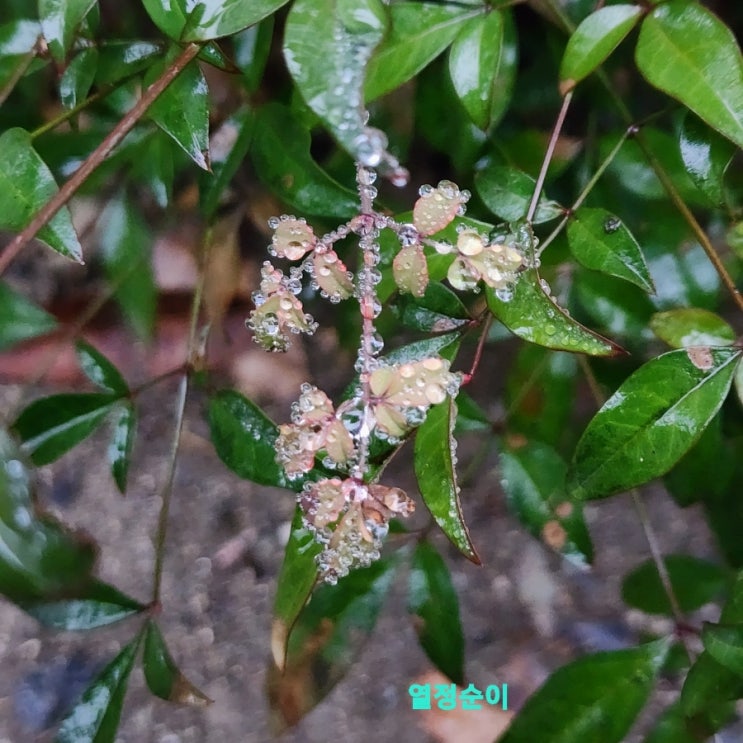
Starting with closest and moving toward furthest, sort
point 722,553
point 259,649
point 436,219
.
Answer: point 436,219
point 722,553
point 259,649

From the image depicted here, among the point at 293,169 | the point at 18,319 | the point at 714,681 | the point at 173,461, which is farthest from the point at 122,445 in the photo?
the point at 714,681

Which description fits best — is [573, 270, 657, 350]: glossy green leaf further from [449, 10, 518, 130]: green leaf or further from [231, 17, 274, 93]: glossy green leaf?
[231, 17, 274, 93]: glossy green leaf

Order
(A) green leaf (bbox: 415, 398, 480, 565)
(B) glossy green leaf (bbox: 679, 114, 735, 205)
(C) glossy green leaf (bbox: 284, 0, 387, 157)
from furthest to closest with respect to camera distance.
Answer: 1. (B) glossy green leaf (bbox: 679, 114, 735, 205)
2. (A) green leaf (bbox: 415, 398, 480, 565)
3. (C) glossy green leaf (bbox: 284, 0, 387, 157)

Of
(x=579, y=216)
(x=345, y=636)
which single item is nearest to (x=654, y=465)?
(x=579, y=216)

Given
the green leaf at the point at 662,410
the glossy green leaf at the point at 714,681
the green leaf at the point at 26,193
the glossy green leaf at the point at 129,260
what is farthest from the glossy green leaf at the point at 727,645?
the glossy green leaf at the point at 129,260

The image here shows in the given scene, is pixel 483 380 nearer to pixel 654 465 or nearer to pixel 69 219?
pixel 654 465

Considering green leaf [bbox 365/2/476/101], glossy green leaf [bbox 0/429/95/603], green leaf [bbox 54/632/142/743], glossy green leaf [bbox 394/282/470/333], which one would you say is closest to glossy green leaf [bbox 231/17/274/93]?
green leaf [bbox 365/2/476/101]
